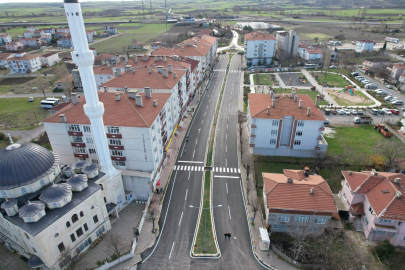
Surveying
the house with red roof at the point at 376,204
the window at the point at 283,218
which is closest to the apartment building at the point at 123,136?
the window at the point at 283,218

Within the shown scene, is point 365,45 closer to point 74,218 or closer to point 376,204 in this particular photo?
point 376,204

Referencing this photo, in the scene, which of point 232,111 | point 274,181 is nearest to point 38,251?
point 274,181

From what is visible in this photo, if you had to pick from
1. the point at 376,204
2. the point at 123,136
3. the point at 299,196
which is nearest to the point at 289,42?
the point at 376,204

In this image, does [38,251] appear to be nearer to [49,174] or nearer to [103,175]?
[49,174]

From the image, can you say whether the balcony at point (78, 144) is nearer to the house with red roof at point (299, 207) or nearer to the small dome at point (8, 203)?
the small dome at point (8, 203)

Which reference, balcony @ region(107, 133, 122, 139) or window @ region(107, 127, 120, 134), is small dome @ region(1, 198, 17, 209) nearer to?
balcony @ region(107, 133, 122, 139)

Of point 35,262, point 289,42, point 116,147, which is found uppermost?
point 289,42
